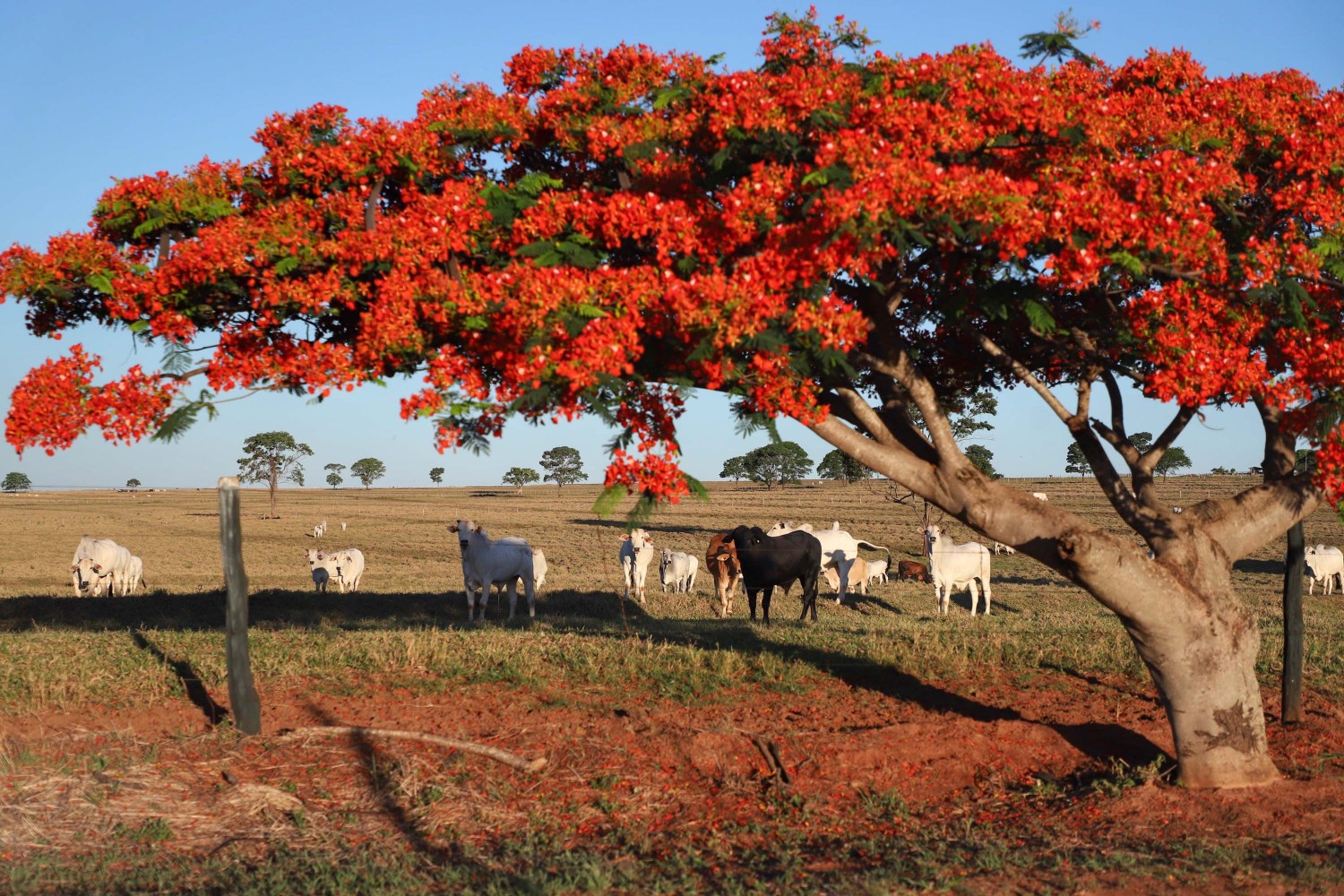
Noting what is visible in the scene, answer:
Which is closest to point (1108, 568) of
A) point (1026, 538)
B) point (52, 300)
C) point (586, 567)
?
point (1026, 538)

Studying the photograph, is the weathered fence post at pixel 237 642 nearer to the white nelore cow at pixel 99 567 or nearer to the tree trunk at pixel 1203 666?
the tree trunk at pixel 1203 666

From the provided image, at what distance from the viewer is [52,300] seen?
8117 millimetres

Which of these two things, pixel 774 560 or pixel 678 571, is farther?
pixel 678 571

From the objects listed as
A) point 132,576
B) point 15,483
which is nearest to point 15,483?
point 15,483

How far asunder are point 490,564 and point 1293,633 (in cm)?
1383

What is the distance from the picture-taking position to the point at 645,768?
845cm

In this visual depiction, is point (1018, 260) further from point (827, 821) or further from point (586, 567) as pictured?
point (586, 567)

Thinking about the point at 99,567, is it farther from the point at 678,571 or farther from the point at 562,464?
the point at 562,464

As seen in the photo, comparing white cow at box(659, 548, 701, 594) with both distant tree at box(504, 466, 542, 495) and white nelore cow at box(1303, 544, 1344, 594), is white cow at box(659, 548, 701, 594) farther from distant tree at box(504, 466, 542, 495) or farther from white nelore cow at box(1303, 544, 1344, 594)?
distant tree at box(504, 466, 542, 495)

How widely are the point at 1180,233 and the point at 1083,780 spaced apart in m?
4.39

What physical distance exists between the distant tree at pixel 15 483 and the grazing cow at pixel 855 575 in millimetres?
138381

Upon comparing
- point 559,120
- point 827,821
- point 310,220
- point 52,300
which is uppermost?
point 559,120

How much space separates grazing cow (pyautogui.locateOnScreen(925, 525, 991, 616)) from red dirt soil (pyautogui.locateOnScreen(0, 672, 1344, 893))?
1328cm

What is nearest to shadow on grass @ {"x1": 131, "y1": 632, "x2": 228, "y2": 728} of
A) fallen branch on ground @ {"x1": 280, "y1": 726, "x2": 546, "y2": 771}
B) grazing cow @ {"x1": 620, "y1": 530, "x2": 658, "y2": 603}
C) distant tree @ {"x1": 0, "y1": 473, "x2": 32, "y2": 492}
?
fallen branch on ground @ {"x1": 280, "y1": 726, "x2": 546, "y2": 771}
